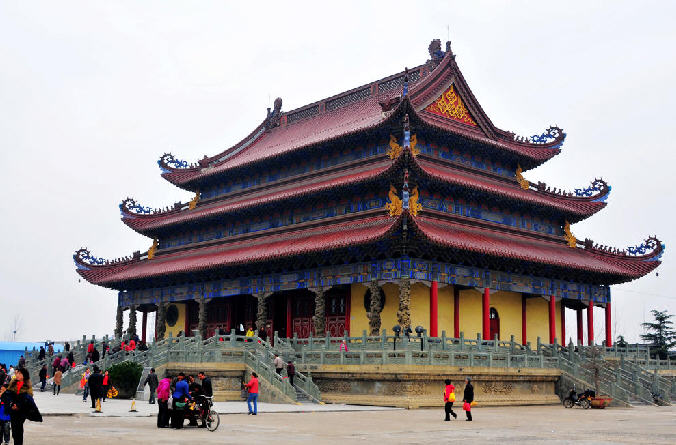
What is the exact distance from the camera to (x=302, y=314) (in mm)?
41656

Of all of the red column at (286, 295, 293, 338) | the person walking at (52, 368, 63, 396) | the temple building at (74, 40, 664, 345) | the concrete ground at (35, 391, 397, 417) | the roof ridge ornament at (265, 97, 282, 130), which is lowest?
the concrete ground at (35, 391, 397, 417)

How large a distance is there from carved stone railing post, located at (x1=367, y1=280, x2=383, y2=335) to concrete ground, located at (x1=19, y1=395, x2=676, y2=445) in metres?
8.69

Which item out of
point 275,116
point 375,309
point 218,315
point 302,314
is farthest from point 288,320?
point 275,116

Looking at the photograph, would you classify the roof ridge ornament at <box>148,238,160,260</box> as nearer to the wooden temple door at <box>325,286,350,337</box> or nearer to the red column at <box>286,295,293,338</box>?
the red column at <box>286,295,293,338</box>

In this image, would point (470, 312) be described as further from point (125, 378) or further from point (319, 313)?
point (125, 378)

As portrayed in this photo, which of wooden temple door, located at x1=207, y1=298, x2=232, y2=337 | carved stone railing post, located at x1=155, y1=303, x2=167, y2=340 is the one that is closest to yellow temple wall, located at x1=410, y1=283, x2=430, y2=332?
wooden temple door, located at x1=207, y1=298, x2=232, y2=337

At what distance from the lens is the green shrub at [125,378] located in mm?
30484

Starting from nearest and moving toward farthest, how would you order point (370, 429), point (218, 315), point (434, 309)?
1. point (370, 429)
2. point (434, 309)
3. point (218, 315)

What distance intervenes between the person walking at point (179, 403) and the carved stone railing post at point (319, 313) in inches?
702

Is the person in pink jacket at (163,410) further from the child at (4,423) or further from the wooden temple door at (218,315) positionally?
the wooden temple door at (218,315)

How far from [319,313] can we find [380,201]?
5.94 metres

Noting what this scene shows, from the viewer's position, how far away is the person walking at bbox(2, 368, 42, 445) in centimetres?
1397

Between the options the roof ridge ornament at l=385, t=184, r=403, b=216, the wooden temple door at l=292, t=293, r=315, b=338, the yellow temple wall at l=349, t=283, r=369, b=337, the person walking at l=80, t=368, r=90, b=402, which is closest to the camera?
the person walking at l=80, t=368, r=90, b=402

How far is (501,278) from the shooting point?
39031 millimetres
